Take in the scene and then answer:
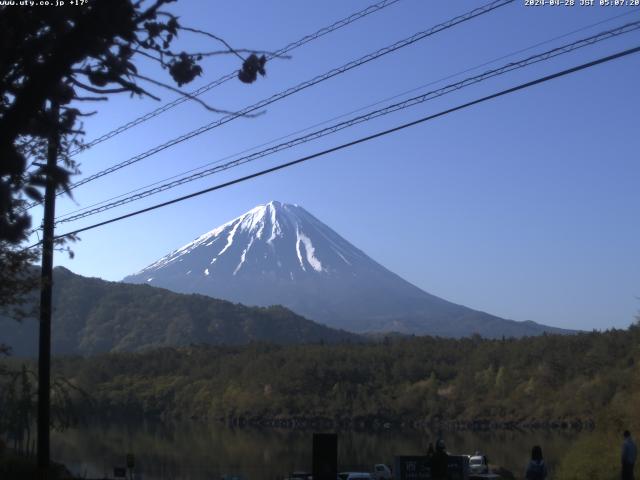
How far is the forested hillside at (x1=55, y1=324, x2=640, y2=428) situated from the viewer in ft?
297

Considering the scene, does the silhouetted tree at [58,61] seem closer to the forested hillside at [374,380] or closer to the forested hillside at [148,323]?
the forested hillside at [374,380]

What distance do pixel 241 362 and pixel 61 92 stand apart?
11202 centimetres

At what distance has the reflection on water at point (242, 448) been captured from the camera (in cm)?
4688

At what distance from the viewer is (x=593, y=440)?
29594 millimetres

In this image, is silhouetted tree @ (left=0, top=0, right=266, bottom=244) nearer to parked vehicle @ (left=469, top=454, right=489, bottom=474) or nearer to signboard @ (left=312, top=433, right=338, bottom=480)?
signboard @ (left=312, top=433, right=338, bottom=480)

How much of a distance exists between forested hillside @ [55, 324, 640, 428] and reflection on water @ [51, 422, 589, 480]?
978cm

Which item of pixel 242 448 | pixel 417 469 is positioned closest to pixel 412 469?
pixel 417 469

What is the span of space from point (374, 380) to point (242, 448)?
43871 mm

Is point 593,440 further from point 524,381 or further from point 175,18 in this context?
point 524,381

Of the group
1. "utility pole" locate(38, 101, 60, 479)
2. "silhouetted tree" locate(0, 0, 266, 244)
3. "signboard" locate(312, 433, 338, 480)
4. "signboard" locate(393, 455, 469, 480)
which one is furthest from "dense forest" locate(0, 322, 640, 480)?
"silhouetted tree" locate(0, 0, 266, 244)

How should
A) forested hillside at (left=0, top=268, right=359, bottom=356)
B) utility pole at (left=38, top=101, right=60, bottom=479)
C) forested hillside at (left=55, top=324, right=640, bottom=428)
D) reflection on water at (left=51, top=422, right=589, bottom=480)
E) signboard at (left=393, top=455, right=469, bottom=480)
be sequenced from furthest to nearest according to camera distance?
forested hillside at (left=0, top=268, right=359, bottom=356) → forested hillside at (left=55, top=324, right=640, bottom=428) → reflection on water at (left=51, top=422, right=589, bottom=480) → signboard at (left=393, top=455, right=469, bottom=480) → utility pole at (left=38, top=101, right=60, bottom=479)

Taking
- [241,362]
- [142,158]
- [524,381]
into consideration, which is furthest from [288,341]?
[142,158]

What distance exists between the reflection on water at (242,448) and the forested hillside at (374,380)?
978 centimetres

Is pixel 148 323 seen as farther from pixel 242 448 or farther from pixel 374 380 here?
pixel 242 448
